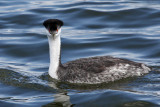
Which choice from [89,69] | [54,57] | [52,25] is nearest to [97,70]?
[89,69]

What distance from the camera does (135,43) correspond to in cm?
1748

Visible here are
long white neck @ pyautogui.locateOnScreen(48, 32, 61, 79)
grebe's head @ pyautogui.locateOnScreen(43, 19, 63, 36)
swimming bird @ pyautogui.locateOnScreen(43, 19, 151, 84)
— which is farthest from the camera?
long white neck @ pyautogui.locateOnScreen(48, 32, 61, 79)

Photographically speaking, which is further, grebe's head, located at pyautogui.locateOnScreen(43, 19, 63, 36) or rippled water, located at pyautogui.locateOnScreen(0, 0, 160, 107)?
grebe's head, located at pyautogui.locateOnScreen(43, 19, 63, 36)

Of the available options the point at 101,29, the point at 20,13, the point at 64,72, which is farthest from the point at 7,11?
the point at 64,72

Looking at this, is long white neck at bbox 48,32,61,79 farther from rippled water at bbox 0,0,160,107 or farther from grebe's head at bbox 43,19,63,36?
grebe's head at bbox 43,19,63,36

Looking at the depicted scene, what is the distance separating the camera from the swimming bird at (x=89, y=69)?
40.2 feet

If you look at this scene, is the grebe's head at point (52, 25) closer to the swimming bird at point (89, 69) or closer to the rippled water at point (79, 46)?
the swimming bird at point (89, 69)

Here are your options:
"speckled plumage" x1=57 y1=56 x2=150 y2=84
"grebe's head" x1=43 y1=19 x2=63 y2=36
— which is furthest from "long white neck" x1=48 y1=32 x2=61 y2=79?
"grebe's head" x1=43 y1=19 x2=63 y2=36

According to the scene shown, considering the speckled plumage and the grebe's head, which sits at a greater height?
the grebe's head

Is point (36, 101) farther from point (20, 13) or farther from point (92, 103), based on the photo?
point (20, 13)

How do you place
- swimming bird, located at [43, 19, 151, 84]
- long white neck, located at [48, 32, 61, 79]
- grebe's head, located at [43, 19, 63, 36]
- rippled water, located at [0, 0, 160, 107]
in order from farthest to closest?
long white neck, located at [48, 32, 61, 79] < swimming bird, located at [43, 19, 151, 84] < grebe's head, located at [43, 19, 63, 36] < rippled water, located at [0, 0, 160, 107]

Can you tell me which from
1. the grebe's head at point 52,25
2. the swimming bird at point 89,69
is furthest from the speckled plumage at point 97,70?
the grebe's head at point 52,25

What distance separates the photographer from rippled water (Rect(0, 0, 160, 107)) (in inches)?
443

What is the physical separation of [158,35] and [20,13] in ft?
27.8
